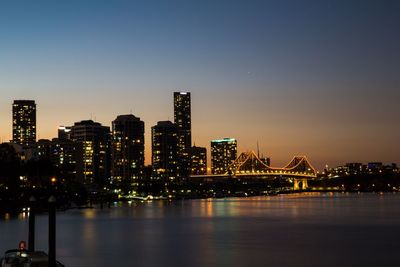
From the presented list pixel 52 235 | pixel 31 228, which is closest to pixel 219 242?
pixel 31 228

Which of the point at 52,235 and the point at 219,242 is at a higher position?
the point at 52,235

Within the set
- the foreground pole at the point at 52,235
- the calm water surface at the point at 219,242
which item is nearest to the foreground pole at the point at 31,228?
the calm water surface at the point at 219,242

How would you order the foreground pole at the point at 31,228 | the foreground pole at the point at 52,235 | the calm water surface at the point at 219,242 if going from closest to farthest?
the foreground pole at the point at 52,235 < the foreground pole at the point at 31,228 < the calm water surface at the point at 219,242

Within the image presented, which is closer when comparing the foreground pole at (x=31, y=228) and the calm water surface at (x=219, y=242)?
the foreground pole at (x=31, y=228)

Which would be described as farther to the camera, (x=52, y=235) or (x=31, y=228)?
(x=31, y=228)

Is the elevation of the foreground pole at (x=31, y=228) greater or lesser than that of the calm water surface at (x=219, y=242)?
greater

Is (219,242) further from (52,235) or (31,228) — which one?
(52,235)

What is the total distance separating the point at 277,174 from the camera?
194 m

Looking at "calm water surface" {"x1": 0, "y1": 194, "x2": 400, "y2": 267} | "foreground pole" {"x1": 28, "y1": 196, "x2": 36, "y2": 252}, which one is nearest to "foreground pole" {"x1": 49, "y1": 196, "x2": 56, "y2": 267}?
"foreground pole" {"x1": 28, "y1": 196, "x2": 36, "y2": 252}

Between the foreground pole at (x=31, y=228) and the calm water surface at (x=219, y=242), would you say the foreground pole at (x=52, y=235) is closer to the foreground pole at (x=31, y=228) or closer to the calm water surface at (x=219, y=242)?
the foreground pole at (x=31, y=228)

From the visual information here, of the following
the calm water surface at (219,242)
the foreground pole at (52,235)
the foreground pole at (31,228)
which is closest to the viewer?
the foreground pole at (52,235)

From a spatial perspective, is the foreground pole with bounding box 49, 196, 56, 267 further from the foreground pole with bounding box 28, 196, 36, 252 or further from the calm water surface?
the calm water surface

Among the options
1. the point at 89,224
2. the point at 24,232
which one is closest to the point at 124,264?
the point at 24,232

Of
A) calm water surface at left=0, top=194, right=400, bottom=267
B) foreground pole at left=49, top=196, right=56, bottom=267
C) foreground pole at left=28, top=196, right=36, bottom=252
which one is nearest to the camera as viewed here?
foreground pole at left=49, top=196, right=56, bottom=267
